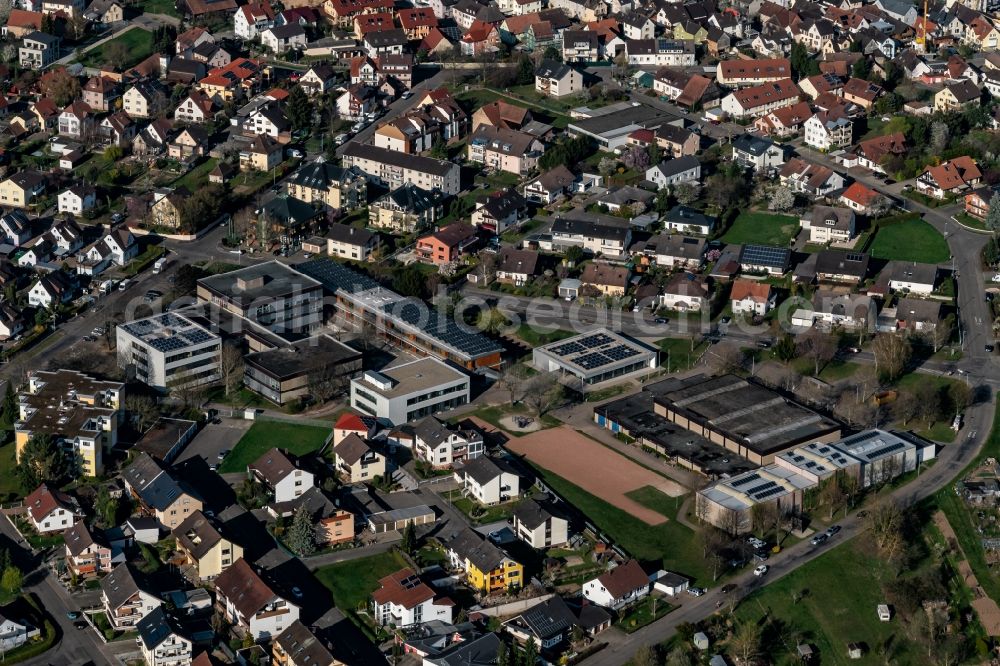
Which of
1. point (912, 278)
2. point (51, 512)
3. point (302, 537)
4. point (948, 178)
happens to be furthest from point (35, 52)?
point (302, 537)

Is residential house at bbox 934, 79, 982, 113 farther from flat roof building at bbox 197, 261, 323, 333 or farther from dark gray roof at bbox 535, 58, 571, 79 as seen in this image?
flat roof building at bbox 197, 261, 323, 333

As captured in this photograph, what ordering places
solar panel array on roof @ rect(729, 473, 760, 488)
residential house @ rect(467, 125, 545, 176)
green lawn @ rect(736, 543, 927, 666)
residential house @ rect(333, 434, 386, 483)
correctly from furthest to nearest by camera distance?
residential house @ rect(467, 125, 545, 176), residential house @ rect(333, 434, 386, 483), solar panel array on roof @ rect(729, 473, 760, 488), green lawn @ rect(736, 543, 927, 666)

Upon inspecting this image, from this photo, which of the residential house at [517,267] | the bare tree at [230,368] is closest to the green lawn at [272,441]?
the bare tree at [230,368]

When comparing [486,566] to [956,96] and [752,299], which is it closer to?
[752,299]

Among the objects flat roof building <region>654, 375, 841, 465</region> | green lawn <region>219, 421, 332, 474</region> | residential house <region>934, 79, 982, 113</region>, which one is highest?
residential house <region>934, 79, 982, 113</region>

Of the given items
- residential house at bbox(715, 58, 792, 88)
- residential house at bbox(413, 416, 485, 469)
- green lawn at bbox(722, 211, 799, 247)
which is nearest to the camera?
residential house at bbox(413, 416, 485, 469)

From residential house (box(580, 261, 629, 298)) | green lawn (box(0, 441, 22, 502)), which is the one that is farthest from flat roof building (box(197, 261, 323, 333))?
green lawn (box(0, 441, 22, 502))

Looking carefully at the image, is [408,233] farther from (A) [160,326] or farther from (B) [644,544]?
(B) [644,544]
